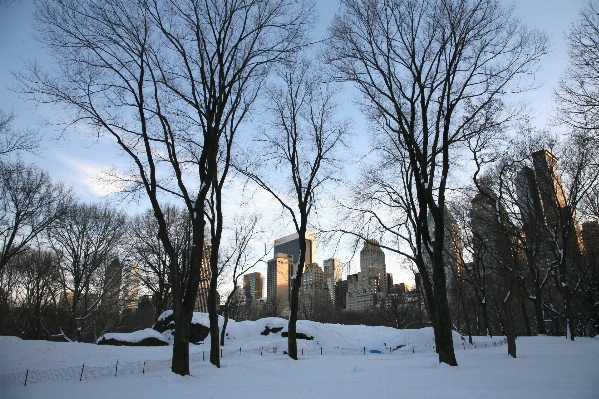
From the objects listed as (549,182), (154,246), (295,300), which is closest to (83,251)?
(154,246)

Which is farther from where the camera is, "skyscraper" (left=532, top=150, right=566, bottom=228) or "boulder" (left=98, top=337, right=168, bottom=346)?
"skyscraper" (left=532, top=150, right=566, bottom=228)

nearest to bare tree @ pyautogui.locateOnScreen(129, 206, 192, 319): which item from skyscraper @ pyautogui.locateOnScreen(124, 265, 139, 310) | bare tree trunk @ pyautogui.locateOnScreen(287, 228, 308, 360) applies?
skyscraper @ pyautogui.locateOnScreen(124, 265, 139, 310)

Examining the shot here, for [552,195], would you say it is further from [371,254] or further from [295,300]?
[295,300]

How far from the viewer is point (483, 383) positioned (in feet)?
29.5

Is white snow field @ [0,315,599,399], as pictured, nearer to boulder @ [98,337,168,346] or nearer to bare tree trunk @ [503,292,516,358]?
bare tree trunk @ [503,292,516,358]

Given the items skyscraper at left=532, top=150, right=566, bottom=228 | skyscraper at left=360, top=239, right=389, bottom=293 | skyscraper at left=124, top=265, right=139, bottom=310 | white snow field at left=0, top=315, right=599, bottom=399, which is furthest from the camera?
skyscraper at left=124, top=265, right=139, bottom=310

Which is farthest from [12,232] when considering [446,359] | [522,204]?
[522,204]

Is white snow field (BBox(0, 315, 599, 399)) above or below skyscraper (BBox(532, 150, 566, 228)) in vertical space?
below

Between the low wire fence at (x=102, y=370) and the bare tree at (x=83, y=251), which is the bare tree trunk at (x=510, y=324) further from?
the bare tree at (x=83, y=251)

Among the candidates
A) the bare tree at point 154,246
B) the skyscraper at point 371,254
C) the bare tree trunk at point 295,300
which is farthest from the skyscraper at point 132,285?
the skyscraper at point 371,254

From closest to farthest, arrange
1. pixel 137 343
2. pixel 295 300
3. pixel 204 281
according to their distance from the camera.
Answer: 1. pixel 295 300
2. pixel 137 343
3. pixel 204 281

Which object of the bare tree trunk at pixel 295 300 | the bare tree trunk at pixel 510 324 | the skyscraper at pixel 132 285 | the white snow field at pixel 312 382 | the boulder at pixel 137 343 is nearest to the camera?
the white snow field at pixel 312 382

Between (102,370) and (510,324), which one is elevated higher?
(510,324)

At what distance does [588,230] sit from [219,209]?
95.9 feet
